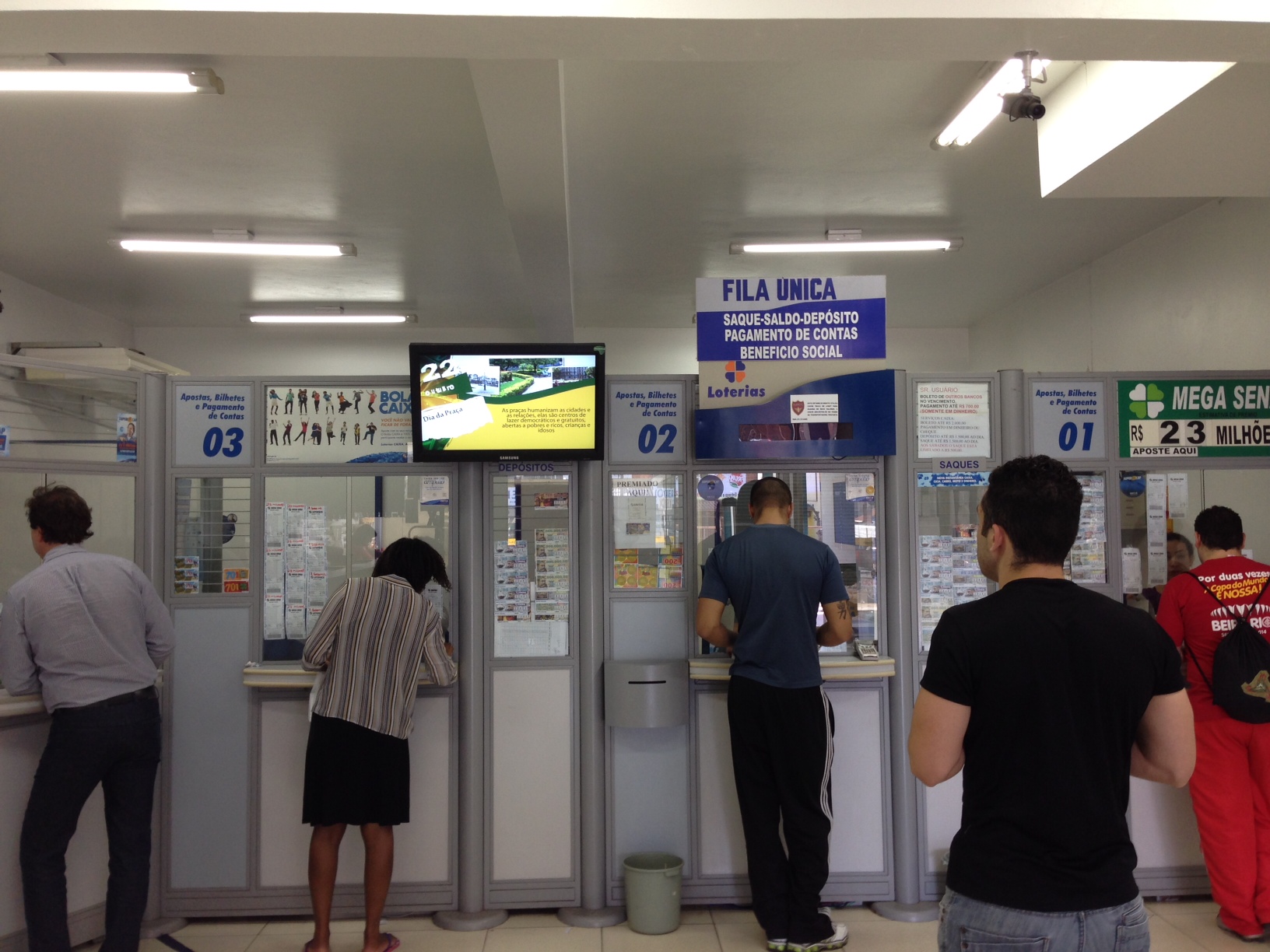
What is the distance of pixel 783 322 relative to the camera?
4.07m

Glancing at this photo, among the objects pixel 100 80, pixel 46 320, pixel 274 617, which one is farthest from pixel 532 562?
pixel 46 320

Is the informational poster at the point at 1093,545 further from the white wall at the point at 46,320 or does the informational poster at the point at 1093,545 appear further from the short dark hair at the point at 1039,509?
the white wall at the point at 46,320

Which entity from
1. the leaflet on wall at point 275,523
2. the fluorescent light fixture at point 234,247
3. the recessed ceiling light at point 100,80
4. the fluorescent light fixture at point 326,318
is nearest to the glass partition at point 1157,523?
the leaflet on wall at point 275,523

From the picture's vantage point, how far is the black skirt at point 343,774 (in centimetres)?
358

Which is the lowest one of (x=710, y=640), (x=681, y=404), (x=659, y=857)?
(x=659, y=857)

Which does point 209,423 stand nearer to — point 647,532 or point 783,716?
point 647,532

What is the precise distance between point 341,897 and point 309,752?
35.8 inches

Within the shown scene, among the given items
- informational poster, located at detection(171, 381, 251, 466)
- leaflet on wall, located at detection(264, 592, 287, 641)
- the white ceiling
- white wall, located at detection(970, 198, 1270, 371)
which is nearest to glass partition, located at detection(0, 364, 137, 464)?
informational poster, located at detection(171, 381, 251, 466)

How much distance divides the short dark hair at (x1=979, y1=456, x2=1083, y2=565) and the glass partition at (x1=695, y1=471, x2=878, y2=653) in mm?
2505

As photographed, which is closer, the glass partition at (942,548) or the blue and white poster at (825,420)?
the blue and white poster at (825,420)

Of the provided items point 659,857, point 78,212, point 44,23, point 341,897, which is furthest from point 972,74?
point 78,212

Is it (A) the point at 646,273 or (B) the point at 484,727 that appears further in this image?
(A) the point at 646,273

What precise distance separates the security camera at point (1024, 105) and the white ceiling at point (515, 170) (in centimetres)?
31

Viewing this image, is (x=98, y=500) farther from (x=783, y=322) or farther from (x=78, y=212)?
(x=783, y=322)
